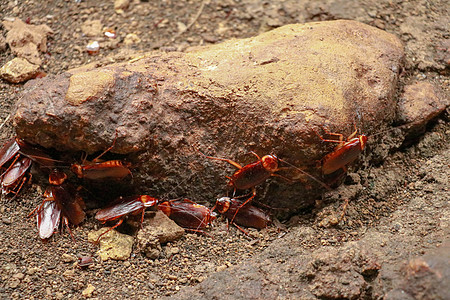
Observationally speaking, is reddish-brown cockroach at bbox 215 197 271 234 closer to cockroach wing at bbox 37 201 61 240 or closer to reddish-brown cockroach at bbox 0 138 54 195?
cockroach wing at bbox 37 201 61 240

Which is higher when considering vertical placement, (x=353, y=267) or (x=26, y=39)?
(x=26, y=39)

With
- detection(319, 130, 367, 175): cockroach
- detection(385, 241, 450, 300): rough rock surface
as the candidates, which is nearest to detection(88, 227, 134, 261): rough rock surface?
detection(319, 130, 367, 175): cockroach

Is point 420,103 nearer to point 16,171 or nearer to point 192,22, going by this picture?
point 192,22

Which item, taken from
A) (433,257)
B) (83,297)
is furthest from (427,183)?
(83,297)

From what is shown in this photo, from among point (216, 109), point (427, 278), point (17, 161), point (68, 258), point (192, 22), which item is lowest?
point (68, 258)

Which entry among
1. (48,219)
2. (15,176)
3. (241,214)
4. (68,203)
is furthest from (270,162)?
(15,176)

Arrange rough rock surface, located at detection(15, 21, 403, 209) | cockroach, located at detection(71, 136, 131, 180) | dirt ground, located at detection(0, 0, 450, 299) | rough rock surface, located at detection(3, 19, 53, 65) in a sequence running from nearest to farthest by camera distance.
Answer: dirt ground, located at detection(0, 0, 450, 299)
rough rock surface, located at detection(15, 21, 403, 209)
cockroach, located at detection(71, 136, 131, 180)
rough rock surface, located at detection(3, 19, 53, 65)

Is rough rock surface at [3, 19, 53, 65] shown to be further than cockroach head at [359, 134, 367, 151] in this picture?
Yes

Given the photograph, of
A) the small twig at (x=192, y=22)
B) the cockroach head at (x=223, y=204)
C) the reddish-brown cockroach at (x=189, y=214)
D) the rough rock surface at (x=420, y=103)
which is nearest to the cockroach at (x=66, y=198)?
the reddish-brown cockroach at (x=189, y=214)
